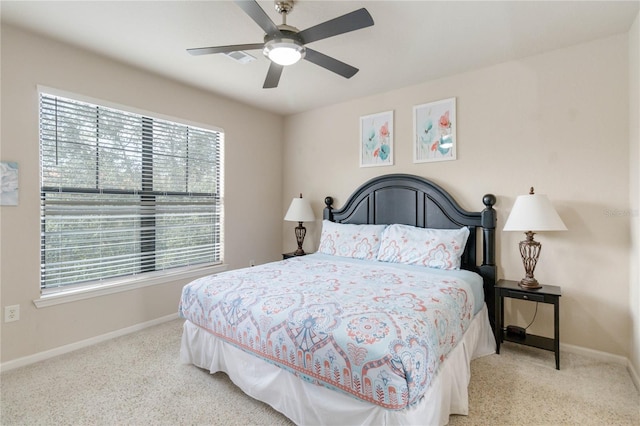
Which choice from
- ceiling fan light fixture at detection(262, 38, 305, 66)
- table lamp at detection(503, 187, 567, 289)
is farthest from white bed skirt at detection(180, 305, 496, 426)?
ceiling fan light fixture at detection(262, 38, 305, 66)

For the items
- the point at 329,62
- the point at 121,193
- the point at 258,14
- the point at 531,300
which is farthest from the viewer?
the point at 121,193

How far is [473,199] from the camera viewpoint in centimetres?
316

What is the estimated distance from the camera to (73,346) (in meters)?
2.72

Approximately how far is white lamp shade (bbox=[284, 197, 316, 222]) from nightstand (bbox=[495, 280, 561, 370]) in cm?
227

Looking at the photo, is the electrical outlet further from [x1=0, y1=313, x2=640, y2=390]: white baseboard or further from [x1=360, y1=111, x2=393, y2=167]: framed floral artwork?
[x1=360, y1=111, x2=393, y2=167]: framed floral artwork

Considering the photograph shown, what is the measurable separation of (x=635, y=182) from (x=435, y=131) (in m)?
1.65

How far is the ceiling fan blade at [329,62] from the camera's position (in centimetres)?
213

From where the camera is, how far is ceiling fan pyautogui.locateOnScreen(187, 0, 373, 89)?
1.70m

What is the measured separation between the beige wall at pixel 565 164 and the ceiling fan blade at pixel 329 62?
1479 mm

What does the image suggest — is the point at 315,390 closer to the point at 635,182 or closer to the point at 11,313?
the point at 11,313

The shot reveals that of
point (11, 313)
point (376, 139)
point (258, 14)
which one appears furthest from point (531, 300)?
point (11, 313)

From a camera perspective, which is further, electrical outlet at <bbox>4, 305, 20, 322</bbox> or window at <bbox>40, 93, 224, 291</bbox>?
window at <bbox>40, 93, 224, 291</bbox>

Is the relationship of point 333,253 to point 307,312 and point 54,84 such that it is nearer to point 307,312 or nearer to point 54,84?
point 307,312

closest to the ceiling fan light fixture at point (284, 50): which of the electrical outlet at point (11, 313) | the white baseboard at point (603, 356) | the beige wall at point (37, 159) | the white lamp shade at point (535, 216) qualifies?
the beige wall at point (37, 159)
